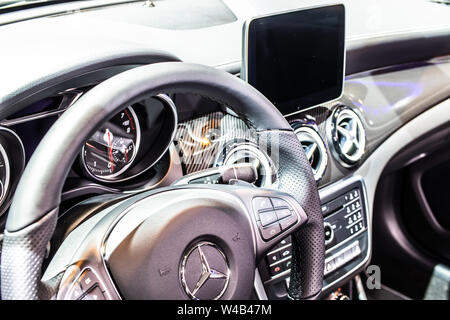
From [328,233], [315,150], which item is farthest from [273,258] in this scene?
[315,150]

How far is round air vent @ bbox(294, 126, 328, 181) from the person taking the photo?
4.95 feet

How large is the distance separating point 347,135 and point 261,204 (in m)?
0.72

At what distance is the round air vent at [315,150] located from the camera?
1.51m

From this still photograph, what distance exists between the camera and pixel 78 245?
0.87m

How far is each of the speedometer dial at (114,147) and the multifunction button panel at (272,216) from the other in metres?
0.36

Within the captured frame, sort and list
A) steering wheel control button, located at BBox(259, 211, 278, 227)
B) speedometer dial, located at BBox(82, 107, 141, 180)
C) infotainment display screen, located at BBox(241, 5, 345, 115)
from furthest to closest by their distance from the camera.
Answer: infotainment display screen, located at BBox(241, 5, 345, 115)
speedometer dial, located at BBox(82, 107, 141, 180)
steering wheel control button, located at BBox(259, 211, 278, 227)

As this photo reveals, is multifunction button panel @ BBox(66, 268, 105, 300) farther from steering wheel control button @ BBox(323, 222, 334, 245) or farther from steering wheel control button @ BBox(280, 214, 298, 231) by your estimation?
steering wheel control button @ BBox(323, 222, 334, 245)

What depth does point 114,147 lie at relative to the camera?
46.5 inches

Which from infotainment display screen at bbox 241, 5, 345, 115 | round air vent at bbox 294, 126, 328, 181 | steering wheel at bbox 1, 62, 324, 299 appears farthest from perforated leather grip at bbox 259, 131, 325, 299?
round air vent at bbox 294, 126, 328, 181

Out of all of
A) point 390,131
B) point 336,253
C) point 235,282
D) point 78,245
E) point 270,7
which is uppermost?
point 270,7

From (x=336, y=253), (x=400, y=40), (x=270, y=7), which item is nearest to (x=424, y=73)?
(x=400, y=40)

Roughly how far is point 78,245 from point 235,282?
271mm

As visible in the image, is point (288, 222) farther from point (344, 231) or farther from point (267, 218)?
point (344, 231)

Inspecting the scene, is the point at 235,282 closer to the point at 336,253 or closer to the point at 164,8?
the point at 336,253
